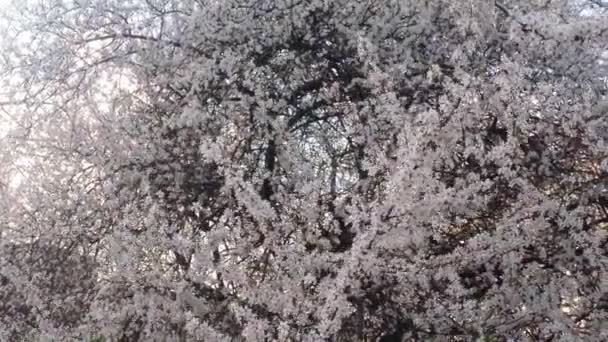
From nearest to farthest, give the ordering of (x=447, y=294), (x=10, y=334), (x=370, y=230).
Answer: (x=370, y=230)
(x=447, y=294)
(x=10, y=334)

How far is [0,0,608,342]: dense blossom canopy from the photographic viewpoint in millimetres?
3740

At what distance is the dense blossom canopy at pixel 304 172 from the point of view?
3.74 metres

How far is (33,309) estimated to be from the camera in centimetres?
459

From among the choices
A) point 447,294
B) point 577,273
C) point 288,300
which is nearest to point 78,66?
point 288,300

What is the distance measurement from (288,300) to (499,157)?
1239 mm

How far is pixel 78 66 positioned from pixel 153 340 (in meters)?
1.99

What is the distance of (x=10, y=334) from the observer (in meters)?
4.94

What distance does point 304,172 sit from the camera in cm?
435

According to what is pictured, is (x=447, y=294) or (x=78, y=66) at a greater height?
(x=78, y=66)

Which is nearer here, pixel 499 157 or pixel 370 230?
pixel 370 230

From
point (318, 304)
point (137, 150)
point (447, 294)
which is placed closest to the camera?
point (318, 304)

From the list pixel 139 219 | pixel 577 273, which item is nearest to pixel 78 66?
pixel 139 219

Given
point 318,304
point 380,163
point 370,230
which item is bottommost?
point 318,304

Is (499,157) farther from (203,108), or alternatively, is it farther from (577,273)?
(203,108)
